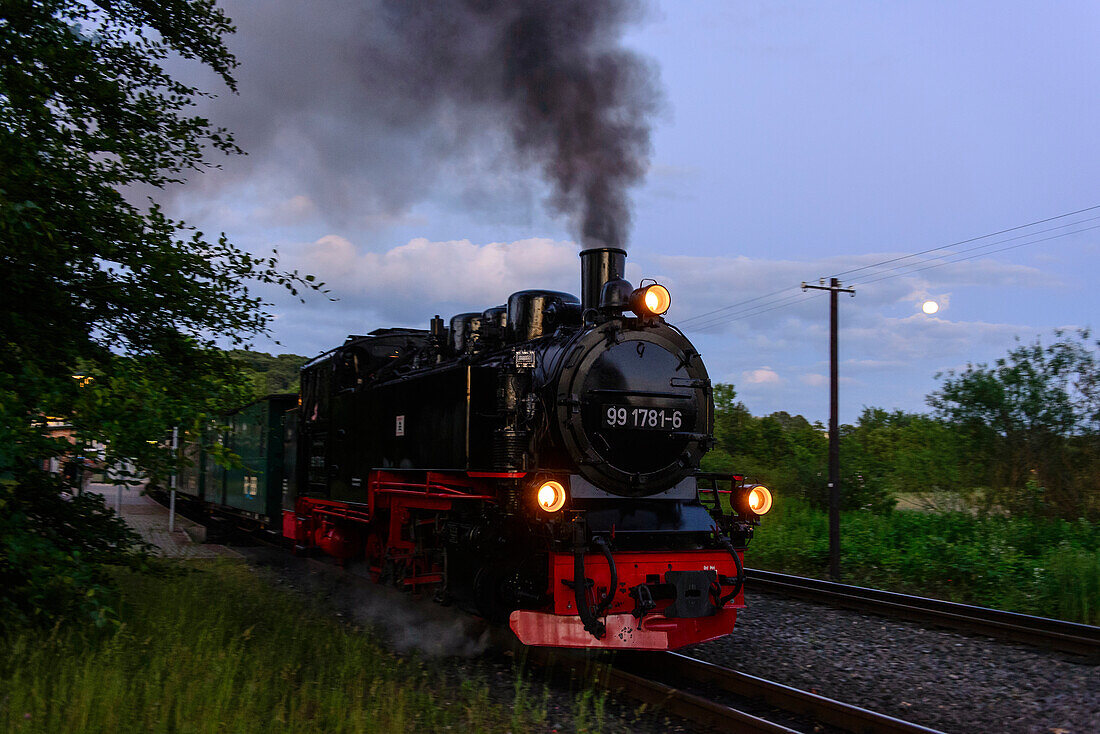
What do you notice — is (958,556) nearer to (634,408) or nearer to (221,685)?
(634,408)

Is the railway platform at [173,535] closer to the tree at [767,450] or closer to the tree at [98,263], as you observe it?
the tree at [98,263]

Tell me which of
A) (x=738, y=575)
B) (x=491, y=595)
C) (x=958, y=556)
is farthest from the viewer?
(x=958, y=556)

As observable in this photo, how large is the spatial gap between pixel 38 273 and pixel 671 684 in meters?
5.05

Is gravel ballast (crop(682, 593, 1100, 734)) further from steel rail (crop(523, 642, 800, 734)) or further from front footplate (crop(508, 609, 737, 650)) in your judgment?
steel rail (crop(523, 642, 800, 734))

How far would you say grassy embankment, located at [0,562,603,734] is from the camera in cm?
382

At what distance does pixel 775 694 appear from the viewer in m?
5.25

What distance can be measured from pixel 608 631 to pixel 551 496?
1.03 m

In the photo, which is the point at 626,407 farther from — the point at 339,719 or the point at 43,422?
the point at 43,422

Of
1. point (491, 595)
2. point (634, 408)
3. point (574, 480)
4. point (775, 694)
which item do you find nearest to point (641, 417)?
point (634, 408)

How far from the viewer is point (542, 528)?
Result: 5.79 metres

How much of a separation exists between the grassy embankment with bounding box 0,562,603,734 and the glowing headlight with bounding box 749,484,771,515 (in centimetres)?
226

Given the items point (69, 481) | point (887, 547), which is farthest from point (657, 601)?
point (887, 547)

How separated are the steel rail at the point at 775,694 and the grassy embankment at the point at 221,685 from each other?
2.96 feet

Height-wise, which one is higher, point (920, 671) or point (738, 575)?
point (738, 575)
